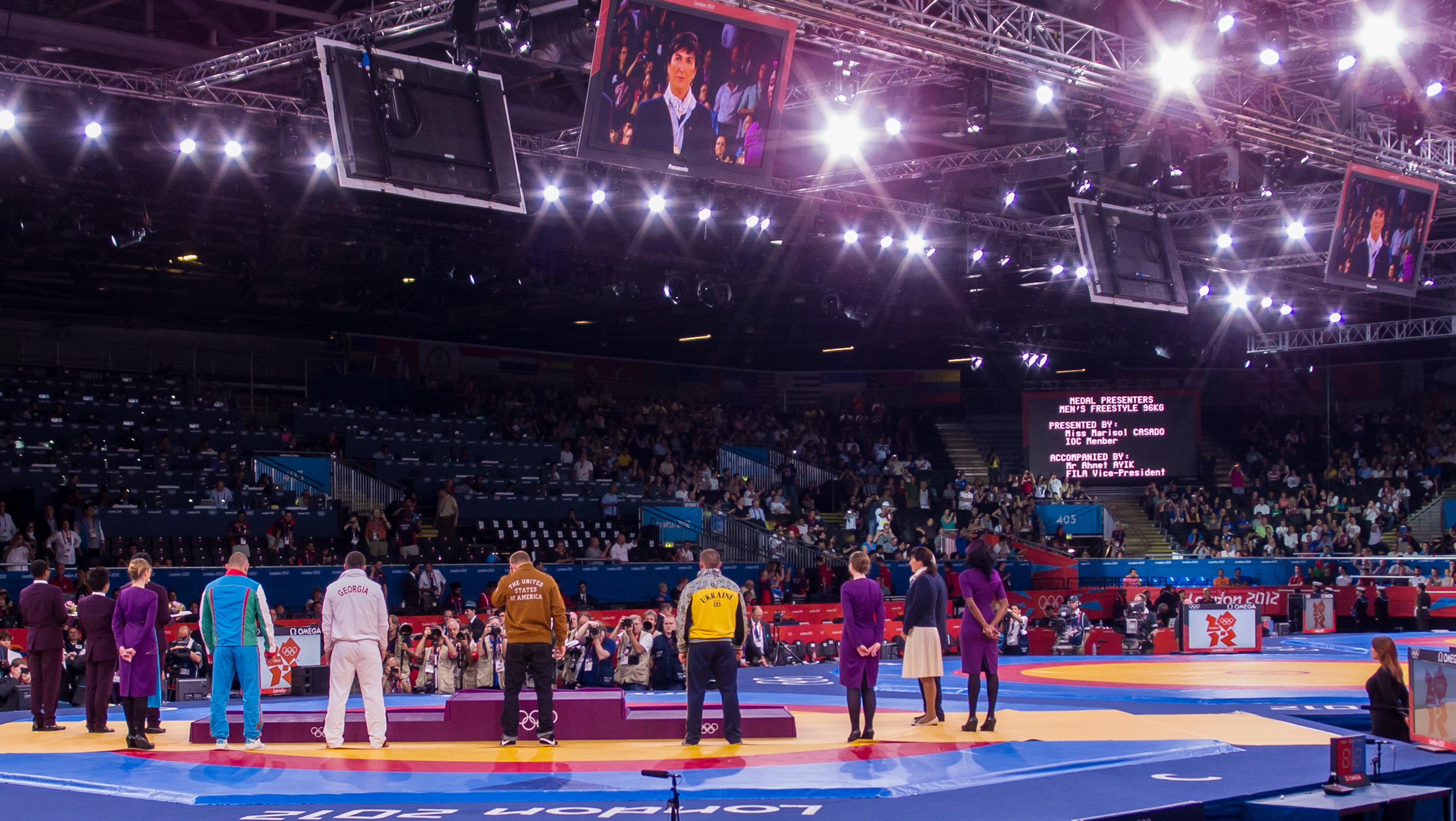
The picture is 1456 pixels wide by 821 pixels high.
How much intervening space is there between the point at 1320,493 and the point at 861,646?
30.6 metres

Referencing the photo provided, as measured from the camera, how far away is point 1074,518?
3491cm

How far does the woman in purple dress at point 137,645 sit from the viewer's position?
10.8 m

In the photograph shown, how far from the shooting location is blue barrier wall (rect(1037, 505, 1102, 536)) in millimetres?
34719

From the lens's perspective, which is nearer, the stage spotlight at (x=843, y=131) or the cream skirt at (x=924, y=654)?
the cream skirt at (x=924, y=654)

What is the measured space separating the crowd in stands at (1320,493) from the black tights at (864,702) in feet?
80.1

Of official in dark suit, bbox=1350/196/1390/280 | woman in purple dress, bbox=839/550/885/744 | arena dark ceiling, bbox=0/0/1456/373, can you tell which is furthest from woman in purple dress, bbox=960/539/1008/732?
official in dark suit, bbox=1350/196/1390/280

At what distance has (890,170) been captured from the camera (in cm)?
2144

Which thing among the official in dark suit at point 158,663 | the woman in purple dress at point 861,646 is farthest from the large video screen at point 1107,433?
the official in dark suit at point 158,663

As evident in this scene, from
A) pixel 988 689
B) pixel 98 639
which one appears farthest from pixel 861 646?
pixel 98 639

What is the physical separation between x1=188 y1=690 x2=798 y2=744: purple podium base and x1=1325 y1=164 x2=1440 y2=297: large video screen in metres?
12.7

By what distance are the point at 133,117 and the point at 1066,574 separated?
2178cm

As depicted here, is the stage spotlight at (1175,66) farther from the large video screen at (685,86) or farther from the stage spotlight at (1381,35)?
the large video screen at (685,86)

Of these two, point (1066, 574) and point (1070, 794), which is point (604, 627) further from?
point (1066, 574)

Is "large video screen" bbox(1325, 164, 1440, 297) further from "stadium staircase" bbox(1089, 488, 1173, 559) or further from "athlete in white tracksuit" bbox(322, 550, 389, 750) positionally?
"stadium staircase" bbox(1089, 488, 1173, 559)
